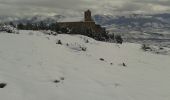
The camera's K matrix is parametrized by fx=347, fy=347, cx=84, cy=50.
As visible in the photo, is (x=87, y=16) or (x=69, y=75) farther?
(x=87, y=16)

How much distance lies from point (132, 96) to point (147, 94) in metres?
0.93

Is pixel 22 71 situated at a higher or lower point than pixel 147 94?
higher

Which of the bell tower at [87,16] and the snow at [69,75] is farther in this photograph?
the bell tower at [87,16]

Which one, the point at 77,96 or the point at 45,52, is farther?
the point at 45,52

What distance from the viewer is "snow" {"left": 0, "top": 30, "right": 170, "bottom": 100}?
13.9 m

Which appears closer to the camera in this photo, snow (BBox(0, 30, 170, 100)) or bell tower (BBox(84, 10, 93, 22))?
snow (BBox(0, 30, 170, 100))

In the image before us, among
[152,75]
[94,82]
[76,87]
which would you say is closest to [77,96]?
[76,87]

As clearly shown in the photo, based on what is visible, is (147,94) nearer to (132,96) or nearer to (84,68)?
(132,96)

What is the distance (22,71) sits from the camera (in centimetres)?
1570

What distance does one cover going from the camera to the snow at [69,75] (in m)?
13.9

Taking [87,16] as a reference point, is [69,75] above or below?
above

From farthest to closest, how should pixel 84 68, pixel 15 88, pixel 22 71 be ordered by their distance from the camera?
pixel 84 68 < pixel 22 71 < pixel 15 88

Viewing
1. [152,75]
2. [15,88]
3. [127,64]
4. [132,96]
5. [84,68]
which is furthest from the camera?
[127,64]

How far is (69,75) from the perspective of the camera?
53.0ft
